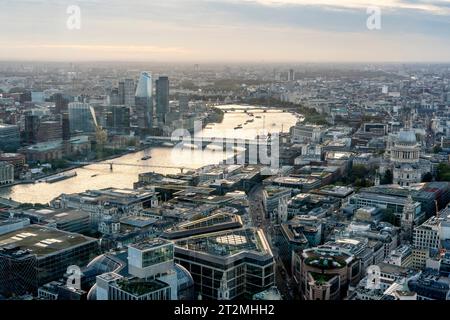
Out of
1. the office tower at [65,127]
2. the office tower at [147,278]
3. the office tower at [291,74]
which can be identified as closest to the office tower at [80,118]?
the office tower at [65,127]

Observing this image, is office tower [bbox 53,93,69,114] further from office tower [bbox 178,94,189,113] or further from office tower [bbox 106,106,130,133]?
office tower [bbox 178,94,189,113]

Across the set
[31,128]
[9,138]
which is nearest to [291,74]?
[31,128]

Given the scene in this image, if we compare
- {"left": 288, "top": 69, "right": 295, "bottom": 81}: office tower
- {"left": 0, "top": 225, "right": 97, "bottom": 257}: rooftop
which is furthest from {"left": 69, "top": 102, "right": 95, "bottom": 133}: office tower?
{"left": 0, "top": 225, "right": 97, "bottom": 257}: rooftop

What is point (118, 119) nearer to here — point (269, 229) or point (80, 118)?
point (80, 118)

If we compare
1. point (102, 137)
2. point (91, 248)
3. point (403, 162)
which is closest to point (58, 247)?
point (91, 248)

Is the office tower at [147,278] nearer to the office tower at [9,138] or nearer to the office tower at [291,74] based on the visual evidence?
the office tower at [291,74]

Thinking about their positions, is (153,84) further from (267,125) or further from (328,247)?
(328,247)

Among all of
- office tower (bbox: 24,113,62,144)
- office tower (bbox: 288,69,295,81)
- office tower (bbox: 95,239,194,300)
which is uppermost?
office tower (bbox: 288,69,295,81)
